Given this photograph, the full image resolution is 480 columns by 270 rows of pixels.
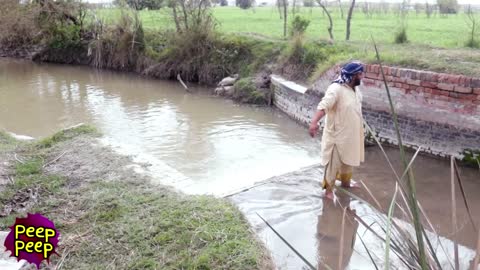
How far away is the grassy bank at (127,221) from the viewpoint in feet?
11.4

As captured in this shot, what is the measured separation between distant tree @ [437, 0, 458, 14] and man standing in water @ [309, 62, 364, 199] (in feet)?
97.1

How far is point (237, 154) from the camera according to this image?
7363 millimetres

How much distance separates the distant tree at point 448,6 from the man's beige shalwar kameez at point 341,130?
29626mm

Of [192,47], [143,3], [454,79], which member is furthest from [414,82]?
[143,3]

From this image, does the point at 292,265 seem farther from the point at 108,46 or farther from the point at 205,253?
the point at 108,46

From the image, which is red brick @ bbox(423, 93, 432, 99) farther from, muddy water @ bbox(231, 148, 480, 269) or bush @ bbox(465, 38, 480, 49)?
bush @ bbox(465, 38, 480, 49)

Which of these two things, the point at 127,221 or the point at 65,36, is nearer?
the point at 127,221

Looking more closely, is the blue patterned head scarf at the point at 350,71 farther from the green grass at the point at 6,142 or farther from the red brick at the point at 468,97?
the green grass at the point at 6,142

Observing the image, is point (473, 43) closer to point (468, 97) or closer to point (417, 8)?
point (468, 97)

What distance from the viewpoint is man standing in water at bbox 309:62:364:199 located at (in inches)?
191

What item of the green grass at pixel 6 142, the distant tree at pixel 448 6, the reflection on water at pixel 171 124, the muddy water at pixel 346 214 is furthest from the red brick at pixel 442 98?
the distant tree at pixel 448 6

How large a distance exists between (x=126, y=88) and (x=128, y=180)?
9.12 meters
